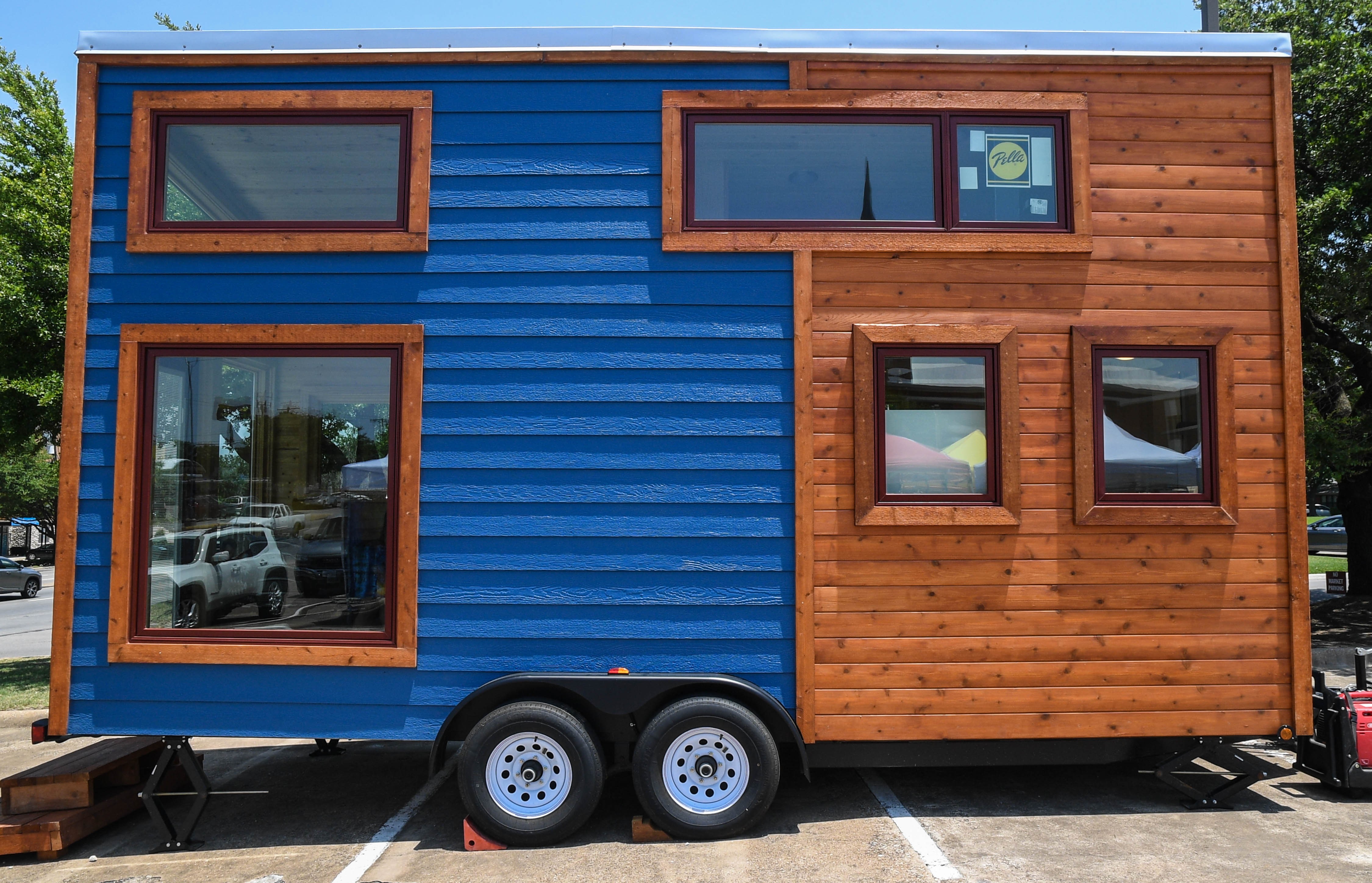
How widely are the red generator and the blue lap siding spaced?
3.30m

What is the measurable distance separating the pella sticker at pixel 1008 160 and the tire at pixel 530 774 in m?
4.03

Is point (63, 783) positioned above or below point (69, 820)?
above

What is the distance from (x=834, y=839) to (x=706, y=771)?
0.78 metres

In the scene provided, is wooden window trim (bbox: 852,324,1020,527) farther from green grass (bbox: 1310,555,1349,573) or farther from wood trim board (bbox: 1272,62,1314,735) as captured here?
green grass (bbox: 1310,555,1349,573)

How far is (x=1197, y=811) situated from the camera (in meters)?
4.69

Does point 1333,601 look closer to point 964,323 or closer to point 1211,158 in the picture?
point 1211,158

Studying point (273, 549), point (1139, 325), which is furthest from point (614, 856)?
point (1139, 325)

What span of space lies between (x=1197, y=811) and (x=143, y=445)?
6.50 m

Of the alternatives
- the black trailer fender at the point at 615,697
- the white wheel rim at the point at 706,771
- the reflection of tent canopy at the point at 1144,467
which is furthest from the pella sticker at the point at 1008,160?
the white wheel rim at the point at 706,771

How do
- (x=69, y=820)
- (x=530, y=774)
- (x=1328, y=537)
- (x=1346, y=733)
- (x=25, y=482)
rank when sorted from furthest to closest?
1. (x=25, y=482)
2. (x=1328, y=537)
3. (x=1346, y=733)
4. (x=530, y=774)
5. (x=69, y=820)

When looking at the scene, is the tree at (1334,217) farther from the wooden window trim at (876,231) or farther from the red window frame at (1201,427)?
the wooden window trim at (876,231)

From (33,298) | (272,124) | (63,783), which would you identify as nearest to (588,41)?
(272,124)

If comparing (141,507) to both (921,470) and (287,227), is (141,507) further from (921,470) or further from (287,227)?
(921,470)

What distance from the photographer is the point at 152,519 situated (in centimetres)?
462
